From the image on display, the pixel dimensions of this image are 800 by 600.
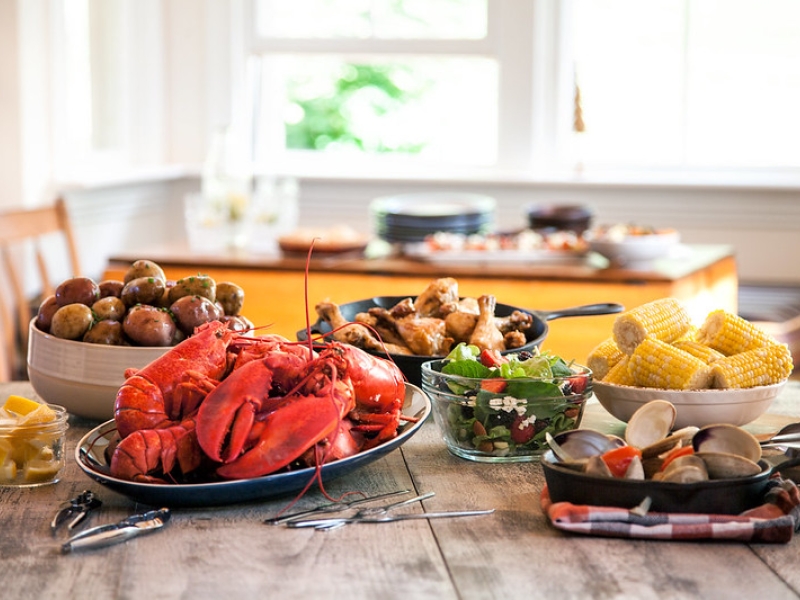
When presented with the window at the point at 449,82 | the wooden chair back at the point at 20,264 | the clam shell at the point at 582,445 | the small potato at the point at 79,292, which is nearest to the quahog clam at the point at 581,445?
the clam shell at the point at 582,445

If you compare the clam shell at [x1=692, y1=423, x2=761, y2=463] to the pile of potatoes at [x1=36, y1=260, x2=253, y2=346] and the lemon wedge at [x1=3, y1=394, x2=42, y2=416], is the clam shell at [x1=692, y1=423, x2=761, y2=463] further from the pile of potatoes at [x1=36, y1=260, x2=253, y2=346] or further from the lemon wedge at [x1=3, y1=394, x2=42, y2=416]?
the lemon wedge at [x1=3, y1=394, x2=42, y2=416]

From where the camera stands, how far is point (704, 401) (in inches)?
48.8

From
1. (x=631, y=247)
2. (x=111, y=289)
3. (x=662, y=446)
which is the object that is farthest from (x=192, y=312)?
(x=631, y=247)

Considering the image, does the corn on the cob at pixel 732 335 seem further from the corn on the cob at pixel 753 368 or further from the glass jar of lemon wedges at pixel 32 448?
the glass jar of lemon wedges at pixel 32 448

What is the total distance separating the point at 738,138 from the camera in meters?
4.41

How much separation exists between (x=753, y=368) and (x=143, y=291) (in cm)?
79

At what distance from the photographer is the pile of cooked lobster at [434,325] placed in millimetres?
1443

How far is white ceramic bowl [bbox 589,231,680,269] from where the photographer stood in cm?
300

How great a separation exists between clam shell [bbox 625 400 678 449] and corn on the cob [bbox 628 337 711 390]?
98 millimetres

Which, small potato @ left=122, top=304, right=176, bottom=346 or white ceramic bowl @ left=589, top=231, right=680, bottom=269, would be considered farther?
white ceramic bowl @ left=589, top=231, right=680, bottom=269

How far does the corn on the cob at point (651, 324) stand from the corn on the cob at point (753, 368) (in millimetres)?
88

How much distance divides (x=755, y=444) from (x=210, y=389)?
57 centimetres

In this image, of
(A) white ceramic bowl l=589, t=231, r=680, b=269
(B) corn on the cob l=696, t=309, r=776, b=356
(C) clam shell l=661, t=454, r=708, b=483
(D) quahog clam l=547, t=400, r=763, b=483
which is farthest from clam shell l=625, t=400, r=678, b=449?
(A) white ceramic bowl l=589, t=231, r=680, b=269

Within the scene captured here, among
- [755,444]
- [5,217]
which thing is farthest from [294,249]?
[755,444]
